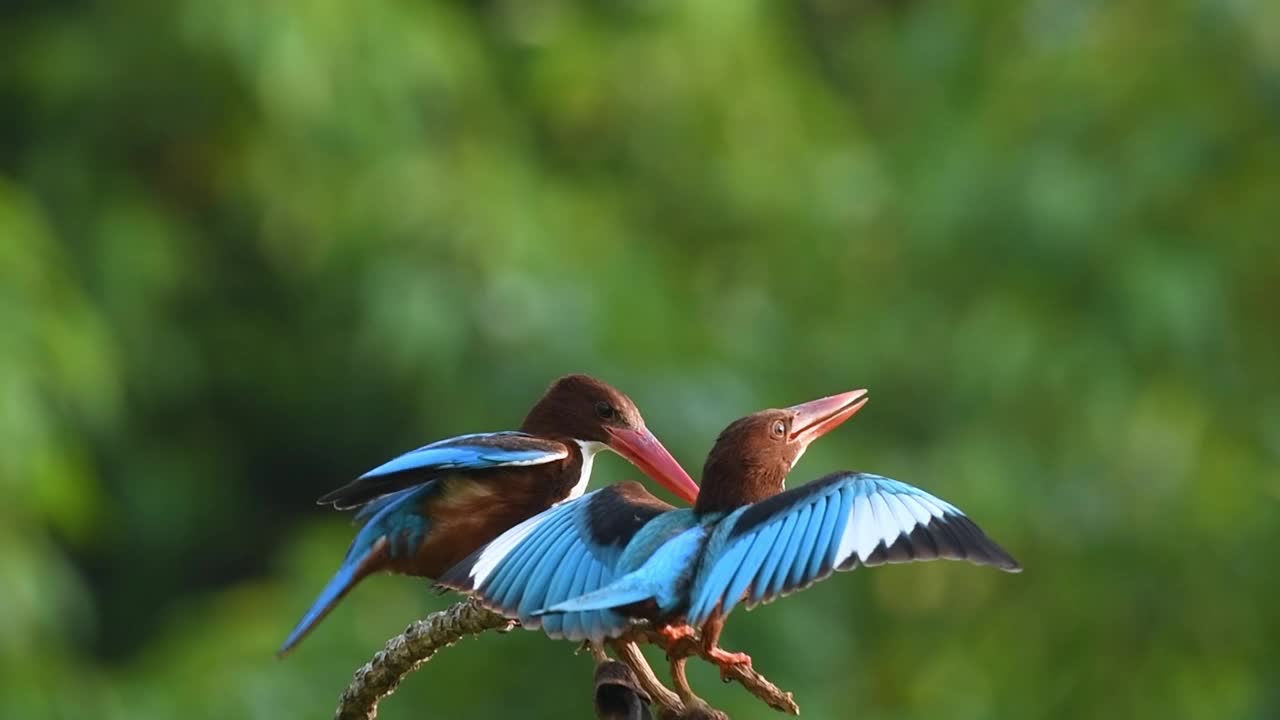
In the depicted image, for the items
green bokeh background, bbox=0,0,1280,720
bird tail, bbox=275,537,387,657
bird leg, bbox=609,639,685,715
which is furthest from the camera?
green bokeh background, bbox=0,0,1280,720

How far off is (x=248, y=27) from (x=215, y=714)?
240 centimetres

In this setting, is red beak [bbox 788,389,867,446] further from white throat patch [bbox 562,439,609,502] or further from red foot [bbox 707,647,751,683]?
red foot [bbox 707,647,751,683]

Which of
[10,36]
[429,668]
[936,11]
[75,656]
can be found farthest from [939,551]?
[10,36]

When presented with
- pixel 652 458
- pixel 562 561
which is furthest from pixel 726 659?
pixel 652 458

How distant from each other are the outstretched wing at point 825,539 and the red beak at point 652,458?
81 cm

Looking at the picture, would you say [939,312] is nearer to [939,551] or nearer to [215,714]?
[215,714]

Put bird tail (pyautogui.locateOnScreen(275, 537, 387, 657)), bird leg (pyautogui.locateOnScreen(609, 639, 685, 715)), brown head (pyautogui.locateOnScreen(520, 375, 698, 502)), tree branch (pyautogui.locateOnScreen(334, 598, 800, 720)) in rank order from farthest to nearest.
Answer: brown head (pyautogui.locateOnScreen(520, 375, 698, 502)) → bird tail (pyautogui.locateOnScreen(275, 537, 387, 657)) → tree branch (pyautogui.locateOnScreen(334, 598, 800, 720)) → bird leg (pyautogui.locateOnScreen(609, 639, 685, 715))

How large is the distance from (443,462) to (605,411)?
486 millimetres

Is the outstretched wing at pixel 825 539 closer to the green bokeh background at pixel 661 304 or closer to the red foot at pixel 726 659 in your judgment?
the red foot at pixel 726 659

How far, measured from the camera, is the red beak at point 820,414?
11.4ft

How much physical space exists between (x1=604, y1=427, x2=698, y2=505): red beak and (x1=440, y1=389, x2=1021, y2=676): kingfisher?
2.05 ft

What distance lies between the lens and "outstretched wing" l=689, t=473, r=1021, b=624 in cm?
282

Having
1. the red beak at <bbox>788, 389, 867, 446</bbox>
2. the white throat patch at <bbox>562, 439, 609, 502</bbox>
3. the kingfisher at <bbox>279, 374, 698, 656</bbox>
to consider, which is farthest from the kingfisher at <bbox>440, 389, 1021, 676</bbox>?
the white throat patch at <bbox>562, 439, 609, 502</bbox>

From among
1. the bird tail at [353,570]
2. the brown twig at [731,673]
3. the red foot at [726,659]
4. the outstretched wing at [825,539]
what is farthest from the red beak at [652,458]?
the red foot at [726,659]
